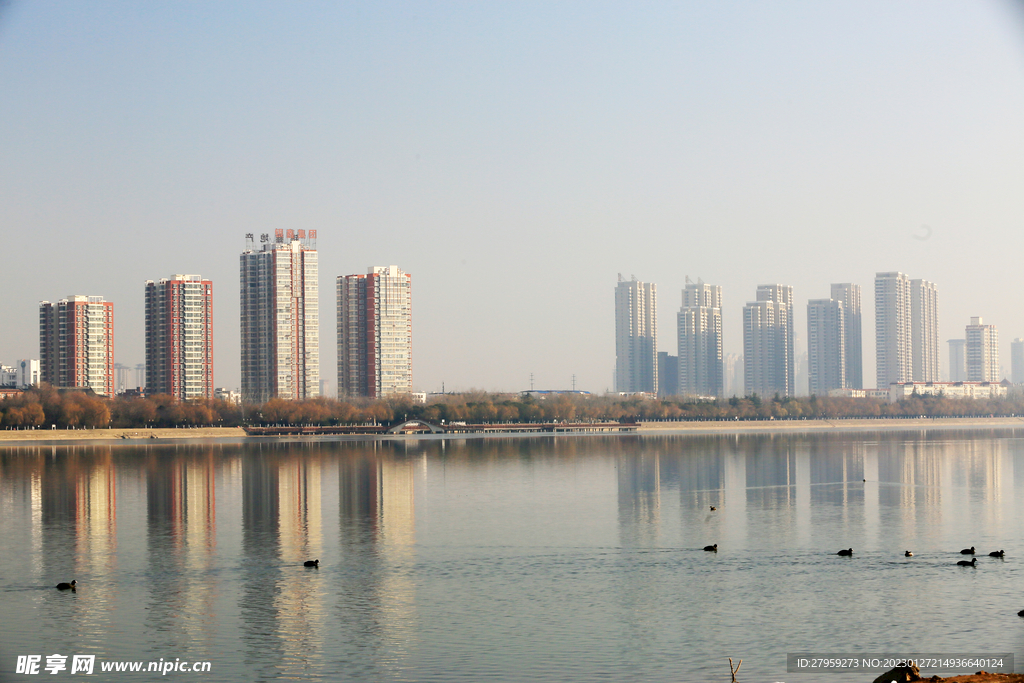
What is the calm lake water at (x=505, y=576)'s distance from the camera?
13.2 m

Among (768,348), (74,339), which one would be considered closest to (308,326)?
(74,339)

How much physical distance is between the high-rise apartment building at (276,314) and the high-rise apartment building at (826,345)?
333 feet

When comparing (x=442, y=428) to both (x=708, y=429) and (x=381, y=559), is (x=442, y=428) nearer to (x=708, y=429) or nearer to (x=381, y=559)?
(x=708, y=429)

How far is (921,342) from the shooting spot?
172125 mm

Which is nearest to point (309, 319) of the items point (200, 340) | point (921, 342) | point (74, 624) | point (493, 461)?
point (200, 340)

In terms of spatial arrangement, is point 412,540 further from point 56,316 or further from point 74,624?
point 56,316

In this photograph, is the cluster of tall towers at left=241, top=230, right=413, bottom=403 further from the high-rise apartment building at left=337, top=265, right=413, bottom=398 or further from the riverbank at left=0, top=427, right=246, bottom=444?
the riverbank at left=0, top=427, right=246, bottom=444

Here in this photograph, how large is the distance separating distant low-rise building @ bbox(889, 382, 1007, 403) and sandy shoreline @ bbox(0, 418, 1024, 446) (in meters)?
8.49

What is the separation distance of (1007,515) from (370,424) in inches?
3051

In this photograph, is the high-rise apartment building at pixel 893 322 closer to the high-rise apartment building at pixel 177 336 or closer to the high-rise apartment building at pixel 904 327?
the high-rise apartment building at pixel 904 327

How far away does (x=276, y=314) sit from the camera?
333 feet

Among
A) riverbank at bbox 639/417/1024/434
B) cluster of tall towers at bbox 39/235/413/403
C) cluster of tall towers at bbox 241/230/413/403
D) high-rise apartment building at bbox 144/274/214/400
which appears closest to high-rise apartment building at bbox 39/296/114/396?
cluster of tall towers at bbox 39/235/413/403

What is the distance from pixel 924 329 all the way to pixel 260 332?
121 m

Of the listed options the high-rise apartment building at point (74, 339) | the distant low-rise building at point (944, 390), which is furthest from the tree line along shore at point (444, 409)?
the high-rise apartment building at point (74, 339)
